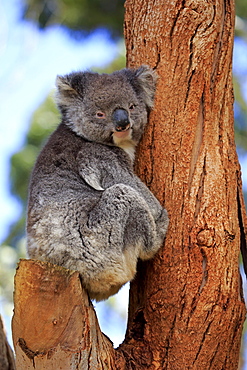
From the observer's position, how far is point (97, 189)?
171 inches

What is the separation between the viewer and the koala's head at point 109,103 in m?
4.45

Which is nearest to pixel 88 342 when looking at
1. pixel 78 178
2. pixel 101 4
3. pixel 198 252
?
pixel 198 252

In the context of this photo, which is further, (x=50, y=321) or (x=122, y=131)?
(x=122, y=131)

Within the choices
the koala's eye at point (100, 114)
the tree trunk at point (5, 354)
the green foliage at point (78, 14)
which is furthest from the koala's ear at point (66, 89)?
the green foliage at point (78, 14)

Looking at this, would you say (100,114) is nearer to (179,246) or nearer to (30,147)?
(179,246)

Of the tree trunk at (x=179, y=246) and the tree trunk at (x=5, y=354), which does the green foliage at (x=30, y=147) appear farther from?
the tree trunk at (x=5, y=354)

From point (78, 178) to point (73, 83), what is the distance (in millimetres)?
974

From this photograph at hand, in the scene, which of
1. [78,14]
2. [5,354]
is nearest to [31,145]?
[78,14]

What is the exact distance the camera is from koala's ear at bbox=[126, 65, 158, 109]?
14.7ft

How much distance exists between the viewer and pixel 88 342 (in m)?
3.44

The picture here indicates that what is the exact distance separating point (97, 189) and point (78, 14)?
297 inches

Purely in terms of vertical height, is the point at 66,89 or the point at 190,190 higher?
the point at 66,89

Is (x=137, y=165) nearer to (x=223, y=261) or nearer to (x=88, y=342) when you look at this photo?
(x=223, y=261)

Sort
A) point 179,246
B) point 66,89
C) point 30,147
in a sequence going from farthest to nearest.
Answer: point 30,147 < point 66,89 < point 179,246
